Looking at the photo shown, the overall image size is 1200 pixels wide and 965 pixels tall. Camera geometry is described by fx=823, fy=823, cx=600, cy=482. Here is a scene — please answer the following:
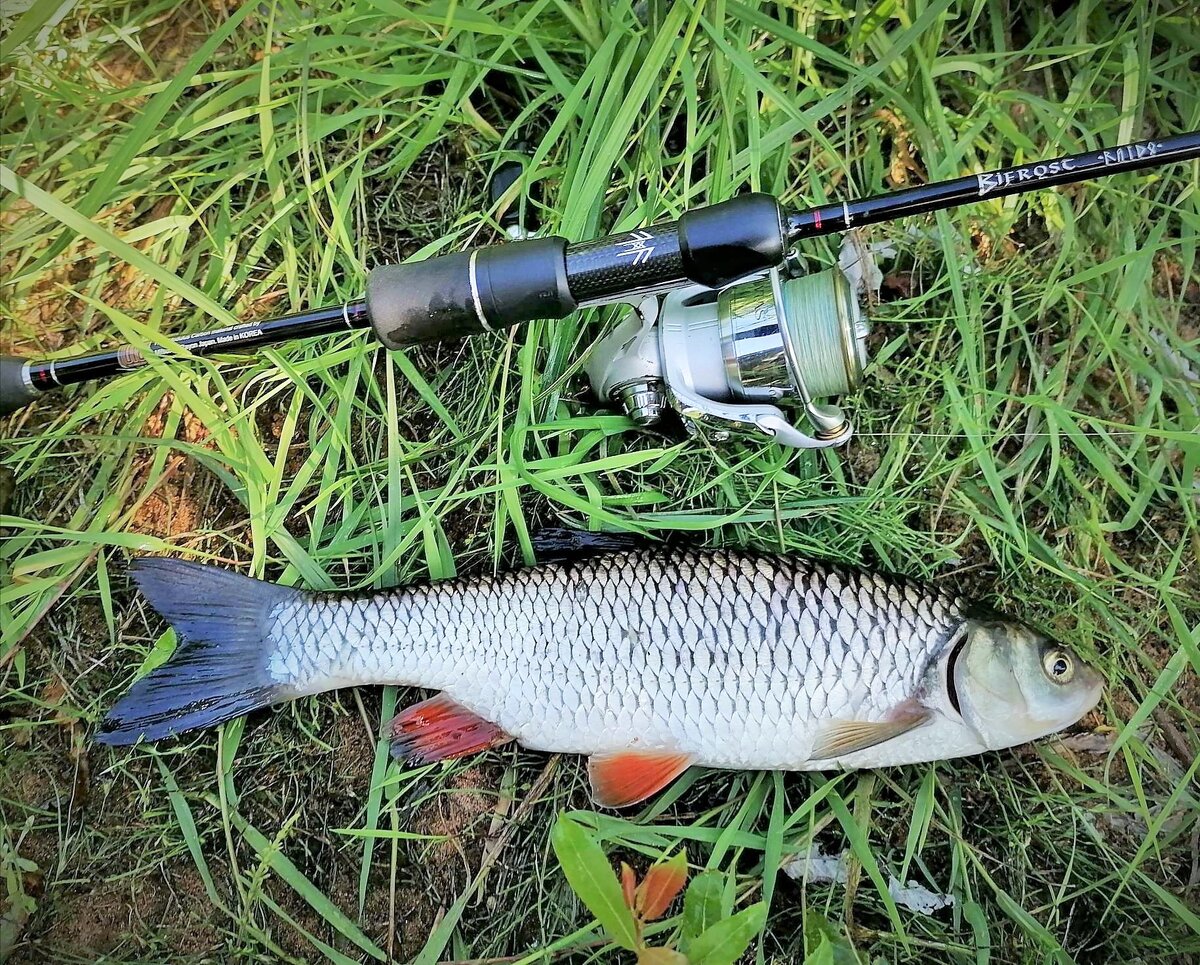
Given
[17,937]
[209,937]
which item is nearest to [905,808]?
[209,937]

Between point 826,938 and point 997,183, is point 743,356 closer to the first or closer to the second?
point 997,183

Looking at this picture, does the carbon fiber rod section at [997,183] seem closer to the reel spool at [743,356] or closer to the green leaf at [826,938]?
the reel spool at [743,356]

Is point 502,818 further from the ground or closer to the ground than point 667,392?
closer to the ground

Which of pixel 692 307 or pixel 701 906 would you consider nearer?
pixel 701 906

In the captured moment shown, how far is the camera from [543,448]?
2.02 metres

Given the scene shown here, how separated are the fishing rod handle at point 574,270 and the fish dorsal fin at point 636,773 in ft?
3.31

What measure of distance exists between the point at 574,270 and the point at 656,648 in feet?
2.75

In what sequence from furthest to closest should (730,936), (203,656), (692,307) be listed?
(203,656) → (692,307) → (730,936)

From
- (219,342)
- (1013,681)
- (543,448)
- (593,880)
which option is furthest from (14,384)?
(1013,681)

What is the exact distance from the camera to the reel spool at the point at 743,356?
1.71m

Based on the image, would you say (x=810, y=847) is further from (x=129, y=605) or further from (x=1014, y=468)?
(x=129, y=605)

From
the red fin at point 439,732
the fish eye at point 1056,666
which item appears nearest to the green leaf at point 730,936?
the red fin at point 439,732

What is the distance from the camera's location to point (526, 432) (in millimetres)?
1993

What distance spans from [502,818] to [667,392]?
1.10 metres
